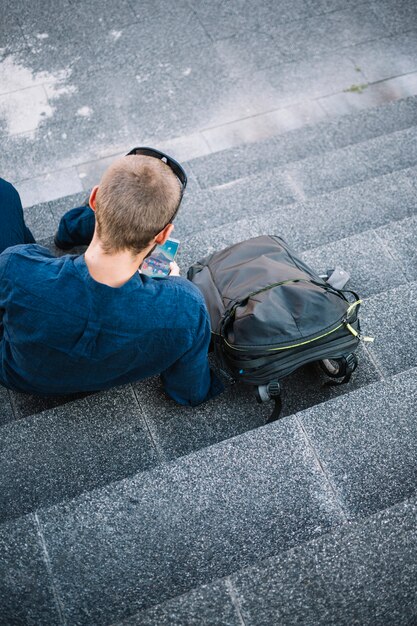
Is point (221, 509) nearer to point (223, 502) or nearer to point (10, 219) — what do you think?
point (223, 502)

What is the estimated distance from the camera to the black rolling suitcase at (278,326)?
93.6 inches

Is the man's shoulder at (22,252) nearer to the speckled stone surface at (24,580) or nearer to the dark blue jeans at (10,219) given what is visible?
the dark blue jeans at (10,219)

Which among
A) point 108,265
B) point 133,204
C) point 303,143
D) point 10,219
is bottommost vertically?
point 303,143

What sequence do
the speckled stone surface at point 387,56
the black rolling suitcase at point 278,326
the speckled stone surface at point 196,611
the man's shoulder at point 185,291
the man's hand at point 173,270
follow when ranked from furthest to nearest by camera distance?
the speckled stone surface at point 387,56 < the man's hand at point 173,270 < the black rolling suitcase at point 278,326 < the man's shoulder at point 185,291 < the speckled stone surface at point 196,611

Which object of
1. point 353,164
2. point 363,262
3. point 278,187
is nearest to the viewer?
point 363,262

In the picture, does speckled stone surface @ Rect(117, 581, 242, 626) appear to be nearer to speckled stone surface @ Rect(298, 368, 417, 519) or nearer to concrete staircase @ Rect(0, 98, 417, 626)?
concrete staircase @ Rect(0, 98, 417, 626)

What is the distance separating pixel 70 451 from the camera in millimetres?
2307

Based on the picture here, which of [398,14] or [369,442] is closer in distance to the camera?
[369,442]

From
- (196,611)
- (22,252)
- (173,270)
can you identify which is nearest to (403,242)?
(173,270)

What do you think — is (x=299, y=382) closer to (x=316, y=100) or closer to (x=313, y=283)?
(x=313, y=283)

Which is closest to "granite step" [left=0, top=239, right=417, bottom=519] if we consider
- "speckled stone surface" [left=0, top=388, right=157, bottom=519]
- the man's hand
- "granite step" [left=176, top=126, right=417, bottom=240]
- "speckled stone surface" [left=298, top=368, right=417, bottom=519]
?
"speckled stone surface" [left=0, top=388, right=157, bottom=519]

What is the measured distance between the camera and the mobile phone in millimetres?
2725

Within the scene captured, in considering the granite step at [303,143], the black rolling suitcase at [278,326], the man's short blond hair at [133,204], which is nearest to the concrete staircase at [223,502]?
the black rolling suitcase at [278,326]

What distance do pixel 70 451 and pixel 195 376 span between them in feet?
1.90
